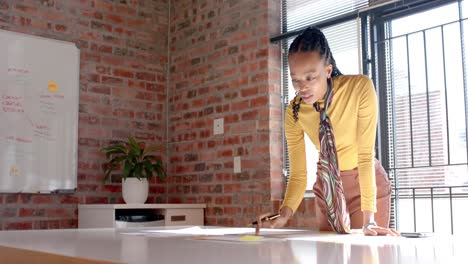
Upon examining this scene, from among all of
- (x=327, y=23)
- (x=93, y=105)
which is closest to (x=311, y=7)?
(x=327, y=23)

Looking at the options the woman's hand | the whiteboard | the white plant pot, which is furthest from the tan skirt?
the whiteboard

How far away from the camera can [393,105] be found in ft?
11.8

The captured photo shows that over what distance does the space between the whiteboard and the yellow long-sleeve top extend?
2.49 meters

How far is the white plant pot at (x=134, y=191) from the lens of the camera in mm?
4355

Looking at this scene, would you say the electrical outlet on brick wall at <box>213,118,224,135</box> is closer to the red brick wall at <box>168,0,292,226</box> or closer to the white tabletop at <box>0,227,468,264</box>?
the red brick wall at <box>168,0,292,226</box>

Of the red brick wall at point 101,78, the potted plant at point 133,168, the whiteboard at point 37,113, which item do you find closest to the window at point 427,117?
the potted plant at point 133,168

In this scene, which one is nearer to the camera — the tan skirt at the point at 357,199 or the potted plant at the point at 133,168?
the tan skirt at the point at 357,199

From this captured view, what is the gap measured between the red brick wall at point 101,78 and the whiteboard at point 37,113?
0.08 m

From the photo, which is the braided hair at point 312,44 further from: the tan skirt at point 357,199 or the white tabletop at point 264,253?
the white tabletop at point 264,253

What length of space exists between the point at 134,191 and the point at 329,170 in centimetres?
244

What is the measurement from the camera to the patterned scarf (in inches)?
84.5

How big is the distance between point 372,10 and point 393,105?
0.61m

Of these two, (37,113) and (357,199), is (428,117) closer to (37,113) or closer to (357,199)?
(357,199)

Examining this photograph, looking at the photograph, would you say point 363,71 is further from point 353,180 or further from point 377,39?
point 353,180
